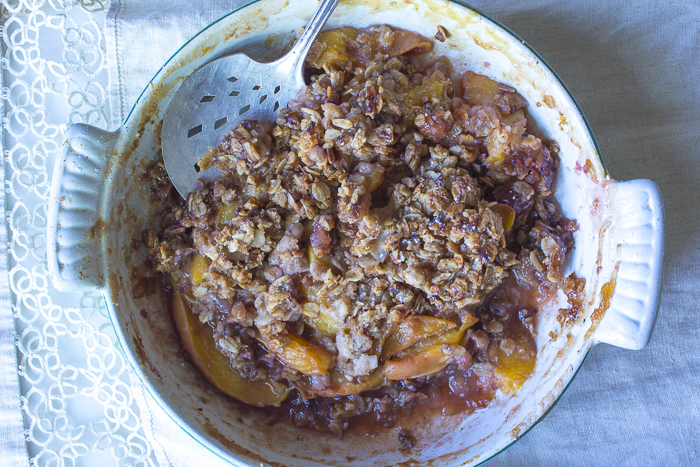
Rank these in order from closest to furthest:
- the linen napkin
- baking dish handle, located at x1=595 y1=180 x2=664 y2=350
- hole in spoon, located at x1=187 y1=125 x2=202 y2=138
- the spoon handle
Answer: baking dish handle, located at x1=595 y1=180 x2=664 y2=350
the spoon handle
hole in spoon, located at x1=187 y1=125 x2=202 y2=138
the linen napkin

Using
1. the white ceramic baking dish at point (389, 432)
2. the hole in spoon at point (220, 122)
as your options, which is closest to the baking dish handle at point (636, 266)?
the white ceramic baking dish at point (389, 432)

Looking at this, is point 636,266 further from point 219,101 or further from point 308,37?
point 219,101

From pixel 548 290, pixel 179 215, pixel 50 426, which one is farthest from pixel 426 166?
pixel 50 426

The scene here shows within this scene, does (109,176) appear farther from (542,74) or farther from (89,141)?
(542,74)

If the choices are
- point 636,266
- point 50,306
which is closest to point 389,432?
point 636,266

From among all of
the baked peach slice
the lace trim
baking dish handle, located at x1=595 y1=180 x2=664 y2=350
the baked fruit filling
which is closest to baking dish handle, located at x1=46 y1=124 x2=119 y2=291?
the baked fruit filling

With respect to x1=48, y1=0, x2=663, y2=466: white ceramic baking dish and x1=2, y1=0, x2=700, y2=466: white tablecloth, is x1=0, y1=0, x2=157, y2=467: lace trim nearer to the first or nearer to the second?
x1=2, y1=0, x2=700, y2=466: white tablecloth

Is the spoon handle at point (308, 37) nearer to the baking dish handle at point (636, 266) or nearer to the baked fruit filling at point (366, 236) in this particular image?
the baked fruit filling at point (366, 236)
